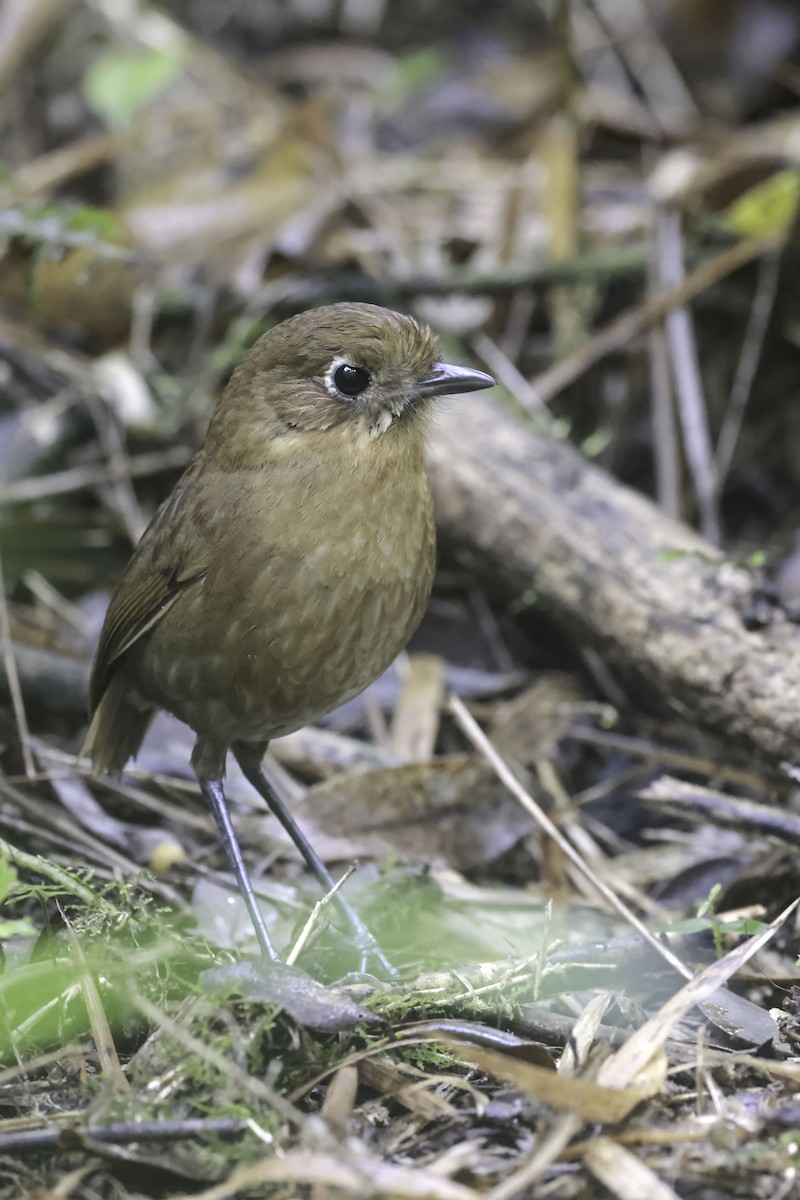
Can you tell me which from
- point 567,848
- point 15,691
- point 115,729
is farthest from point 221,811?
point 567,848

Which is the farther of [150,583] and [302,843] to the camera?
[302,843]

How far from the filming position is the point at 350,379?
3178 mm

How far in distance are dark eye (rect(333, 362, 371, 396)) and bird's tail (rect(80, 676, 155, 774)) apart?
3.60 ft

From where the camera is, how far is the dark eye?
3.17 meters

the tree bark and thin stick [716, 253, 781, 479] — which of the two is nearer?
the tree bark

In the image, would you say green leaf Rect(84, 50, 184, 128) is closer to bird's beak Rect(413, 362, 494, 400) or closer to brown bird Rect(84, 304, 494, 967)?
brown bird Rect(84, 304, 494, 967)

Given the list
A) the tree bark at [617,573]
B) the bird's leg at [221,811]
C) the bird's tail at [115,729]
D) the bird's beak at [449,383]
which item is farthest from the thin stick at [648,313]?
the bird's leg at [221,811]

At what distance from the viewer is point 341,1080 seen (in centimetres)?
247

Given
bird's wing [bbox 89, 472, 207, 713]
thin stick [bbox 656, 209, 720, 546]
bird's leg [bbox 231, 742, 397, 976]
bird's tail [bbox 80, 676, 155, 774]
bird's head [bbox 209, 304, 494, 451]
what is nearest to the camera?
bird's head [bbox 209, 304, 494, 451]

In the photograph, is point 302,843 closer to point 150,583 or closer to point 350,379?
point 150,583

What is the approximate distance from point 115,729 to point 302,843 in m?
0.65

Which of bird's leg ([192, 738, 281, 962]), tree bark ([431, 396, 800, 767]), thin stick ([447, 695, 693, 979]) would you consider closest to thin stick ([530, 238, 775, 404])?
tree bark ([431, 396, 800, 767])

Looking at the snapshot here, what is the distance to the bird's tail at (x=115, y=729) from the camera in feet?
12.3

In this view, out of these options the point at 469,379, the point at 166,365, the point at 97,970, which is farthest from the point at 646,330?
the point at 97,970
